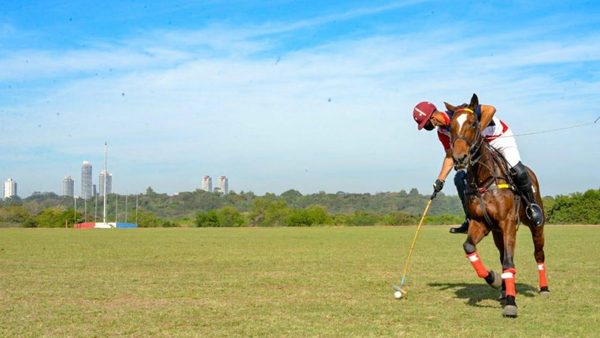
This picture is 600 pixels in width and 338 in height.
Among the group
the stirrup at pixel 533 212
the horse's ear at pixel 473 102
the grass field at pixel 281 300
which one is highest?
the horse's ear at pixel 473 102

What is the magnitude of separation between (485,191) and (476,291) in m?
2.83

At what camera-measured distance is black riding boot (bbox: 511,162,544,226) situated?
11.0m

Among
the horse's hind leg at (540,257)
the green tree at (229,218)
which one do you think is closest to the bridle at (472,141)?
the horse's hind leg at (540,257)

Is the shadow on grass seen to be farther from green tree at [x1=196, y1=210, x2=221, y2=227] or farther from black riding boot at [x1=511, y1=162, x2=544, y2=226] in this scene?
green tree at [x1=196, y1=210, x2=221, y2=227]

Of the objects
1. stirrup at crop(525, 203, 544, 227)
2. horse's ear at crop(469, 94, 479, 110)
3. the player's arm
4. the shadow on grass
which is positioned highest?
horse's ear at crop(469, 94, 479, 110)

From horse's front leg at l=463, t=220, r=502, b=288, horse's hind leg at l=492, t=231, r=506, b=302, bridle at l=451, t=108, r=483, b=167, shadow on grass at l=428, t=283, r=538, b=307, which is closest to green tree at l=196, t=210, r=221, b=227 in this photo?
shadow on grass at l=428, t=283, r=538, b=307

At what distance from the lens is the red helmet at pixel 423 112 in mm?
11102

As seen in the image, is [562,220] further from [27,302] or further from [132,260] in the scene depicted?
[27,302]

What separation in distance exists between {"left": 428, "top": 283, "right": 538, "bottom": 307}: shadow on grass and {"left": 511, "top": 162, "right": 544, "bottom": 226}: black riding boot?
4.80 ft

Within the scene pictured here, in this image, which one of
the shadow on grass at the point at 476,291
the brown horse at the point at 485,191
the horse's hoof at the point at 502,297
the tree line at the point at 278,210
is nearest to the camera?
the brown horse at the point at 485,191

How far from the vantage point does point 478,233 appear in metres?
11.0

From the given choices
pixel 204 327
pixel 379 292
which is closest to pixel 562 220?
pixel 379 292

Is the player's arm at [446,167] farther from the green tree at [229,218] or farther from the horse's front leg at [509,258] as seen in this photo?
the green tree at [229,218]

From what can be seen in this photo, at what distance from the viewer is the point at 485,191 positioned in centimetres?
1070
